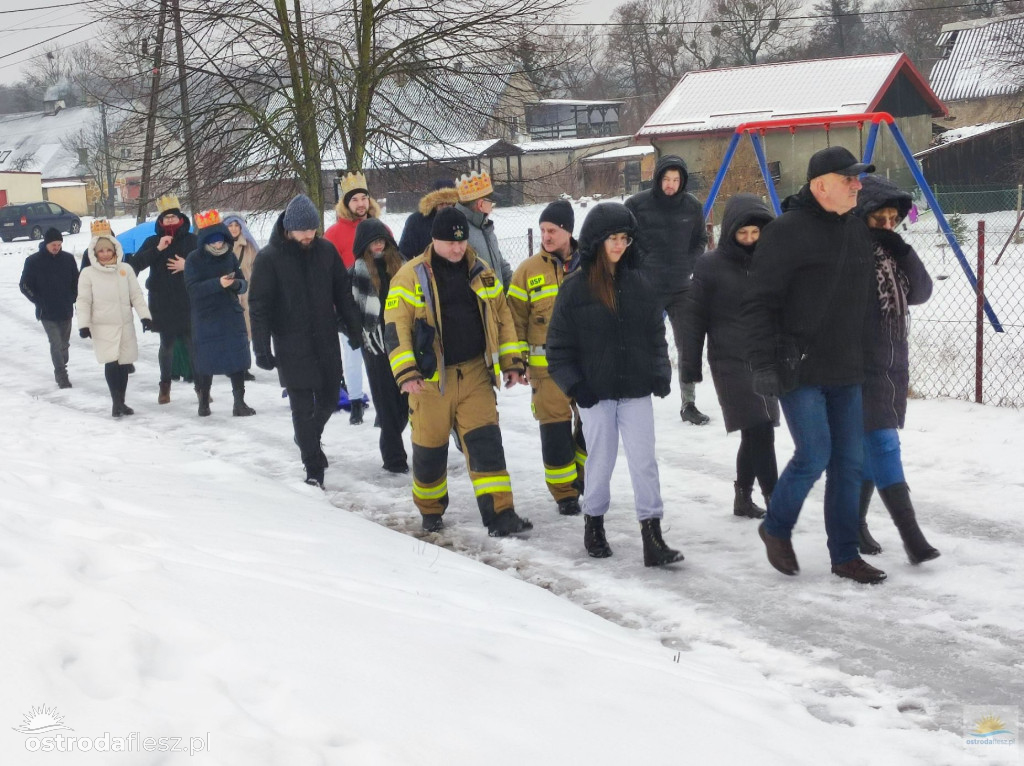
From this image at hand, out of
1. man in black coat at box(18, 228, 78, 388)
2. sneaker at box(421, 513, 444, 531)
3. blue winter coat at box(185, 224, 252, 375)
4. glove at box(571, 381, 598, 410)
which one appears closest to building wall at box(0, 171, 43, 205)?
→ man in black coat at box(18, 228, 78, 388)

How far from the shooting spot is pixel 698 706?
3840mm

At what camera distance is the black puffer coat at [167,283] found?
11547 mm

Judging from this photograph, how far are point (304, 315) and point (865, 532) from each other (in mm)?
3900

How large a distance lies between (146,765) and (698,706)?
1868 millimetres

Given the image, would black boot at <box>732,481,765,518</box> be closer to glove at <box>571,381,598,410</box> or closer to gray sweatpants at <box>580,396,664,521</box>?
gray sweatpants at <box>580,396,664,521</box>

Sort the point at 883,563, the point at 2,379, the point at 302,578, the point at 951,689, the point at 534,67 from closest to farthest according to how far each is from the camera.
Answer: the point at 951,689
the point at 302,578
the point at 883,563
the point at 2,379
the point at 534,67

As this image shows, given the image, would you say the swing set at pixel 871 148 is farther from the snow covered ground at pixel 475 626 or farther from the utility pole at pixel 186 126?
the utility pole at pixel 186 126

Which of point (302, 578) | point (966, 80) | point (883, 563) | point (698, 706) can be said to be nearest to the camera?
point (698, 706)

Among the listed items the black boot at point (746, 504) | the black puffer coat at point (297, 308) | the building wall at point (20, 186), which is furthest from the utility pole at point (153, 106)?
the building wall at point (20, 186)

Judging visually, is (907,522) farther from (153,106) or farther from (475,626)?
(153,106)

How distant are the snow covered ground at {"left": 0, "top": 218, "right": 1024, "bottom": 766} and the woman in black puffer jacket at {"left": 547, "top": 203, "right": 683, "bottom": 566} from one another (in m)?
0.48

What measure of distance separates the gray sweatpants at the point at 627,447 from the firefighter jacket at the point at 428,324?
806mm

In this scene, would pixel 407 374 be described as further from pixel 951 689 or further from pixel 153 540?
pixel 951 689

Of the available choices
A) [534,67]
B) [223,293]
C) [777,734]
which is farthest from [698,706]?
[534,67]
